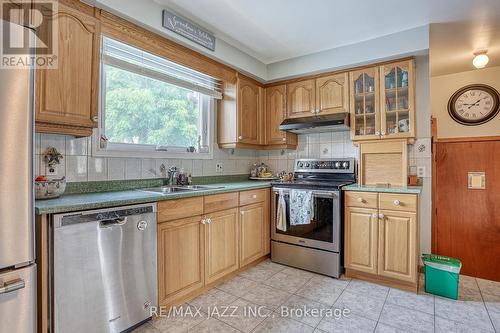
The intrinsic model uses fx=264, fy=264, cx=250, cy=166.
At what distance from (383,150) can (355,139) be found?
305mm

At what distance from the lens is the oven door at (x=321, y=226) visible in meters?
2.60

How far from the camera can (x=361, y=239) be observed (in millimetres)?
2557

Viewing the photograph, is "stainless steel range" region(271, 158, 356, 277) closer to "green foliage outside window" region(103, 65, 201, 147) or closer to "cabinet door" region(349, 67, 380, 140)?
"cabinet door" region(349, 67, 380, 140)

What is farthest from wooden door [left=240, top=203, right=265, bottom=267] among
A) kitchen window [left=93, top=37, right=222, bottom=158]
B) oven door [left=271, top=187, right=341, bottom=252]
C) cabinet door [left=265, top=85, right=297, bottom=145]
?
cabinet door [left=265, top=85, right=297, bottom=145]

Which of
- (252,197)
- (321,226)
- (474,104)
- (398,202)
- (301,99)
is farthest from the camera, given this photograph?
(474,104)

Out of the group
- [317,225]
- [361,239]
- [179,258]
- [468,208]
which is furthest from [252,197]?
[468,208]

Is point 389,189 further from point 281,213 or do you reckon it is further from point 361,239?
point 281,213

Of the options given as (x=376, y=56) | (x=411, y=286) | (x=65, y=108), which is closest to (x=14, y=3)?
(x=65, y=108)

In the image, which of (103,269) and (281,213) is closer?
(103,269)

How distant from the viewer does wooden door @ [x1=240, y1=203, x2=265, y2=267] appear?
2678mm

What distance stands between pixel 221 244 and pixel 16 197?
1599 millimetres

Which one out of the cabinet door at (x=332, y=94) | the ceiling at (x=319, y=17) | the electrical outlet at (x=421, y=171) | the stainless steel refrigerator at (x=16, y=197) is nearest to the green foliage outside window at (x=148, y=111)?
the ceiling at (x=319, y=17)

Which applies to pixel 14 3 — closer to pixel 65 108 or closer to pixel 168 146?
pixel 65 108

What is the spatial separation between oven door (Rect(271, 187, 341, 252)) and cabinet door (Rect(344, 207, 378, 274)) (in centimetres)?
12
